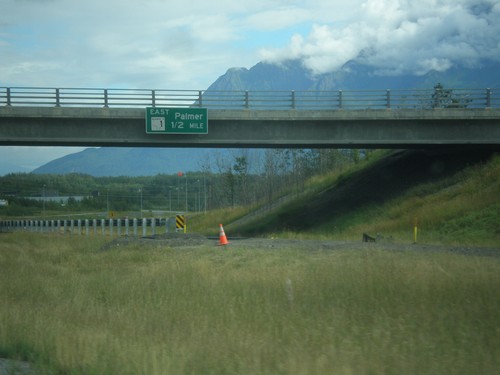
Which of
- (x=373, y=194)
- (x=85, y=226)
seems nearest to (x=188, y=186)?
(x=85, y=226)

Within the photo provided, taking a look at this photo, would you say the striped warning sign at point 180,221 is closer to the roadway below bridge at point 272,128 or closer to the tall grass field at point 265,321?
the roadway below bridge at point 272,128

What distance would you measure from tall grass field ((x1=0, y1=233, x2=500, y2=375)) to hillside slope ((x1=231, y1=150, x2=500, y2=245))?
21683 mm

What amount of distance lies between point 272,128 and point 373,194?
838cm

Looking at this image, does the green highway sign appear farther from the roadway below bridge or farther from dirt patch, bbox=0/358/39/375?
dirt patch, bbox=0/358/39/375

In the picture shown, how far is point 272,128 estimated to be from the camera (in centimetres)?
3700

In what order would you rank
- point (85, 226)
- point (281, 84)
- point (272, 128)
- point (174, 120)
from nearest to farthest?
point (174, 120)
point (272, 128)
point (85, 226)
point (281, 84)

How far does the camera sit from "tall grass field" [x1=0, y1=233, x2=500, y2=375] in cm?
645

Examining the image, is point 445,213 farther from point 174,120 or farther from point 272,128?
point 174,120

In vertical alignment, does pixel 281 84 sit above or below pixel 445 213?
above

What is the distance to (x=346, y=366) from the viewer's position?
6098 millimetres

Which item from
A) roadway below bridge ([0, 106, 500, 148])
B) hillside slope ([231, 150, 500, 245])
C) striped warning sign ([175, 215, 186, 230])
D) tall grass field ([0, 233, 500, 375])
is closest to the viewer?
tall grass field ([0, 233, 500, 375])

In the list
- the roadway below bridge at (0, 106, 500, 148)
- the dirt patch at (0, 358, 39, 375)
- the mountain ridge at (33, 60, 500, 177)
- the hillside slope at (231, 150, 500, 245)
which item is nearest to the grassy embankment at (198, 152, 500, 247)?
the hillside slope at (231, 150, 500, 245)

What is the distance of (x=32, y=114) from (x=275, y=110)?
13740mm

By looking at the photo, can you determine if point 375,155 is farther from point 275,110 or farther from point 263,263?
point 263,263
